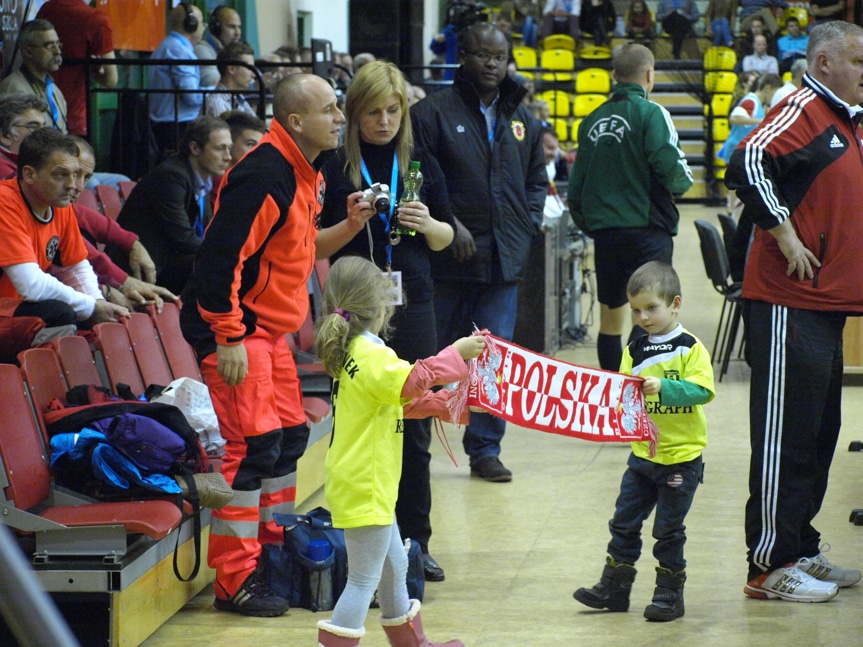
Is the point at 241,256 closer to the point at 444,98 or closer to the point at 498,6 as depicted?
the point at 444,98

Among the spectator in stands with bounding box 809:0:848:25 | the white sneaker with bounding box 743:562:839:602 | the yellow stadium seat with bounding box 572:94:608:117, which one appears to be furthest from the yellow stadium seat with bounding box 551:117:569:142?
the white sneaker with bounding box 743:562:839:602

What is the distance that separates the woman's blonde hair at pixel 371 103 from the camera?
371 centimetres

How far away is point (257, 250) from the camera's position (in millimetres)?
3682

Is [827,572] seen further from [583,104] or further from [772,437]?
[583,104]

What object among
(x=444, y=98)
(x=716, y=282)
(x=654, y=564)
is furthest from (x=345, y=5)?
(x=654, y=564)

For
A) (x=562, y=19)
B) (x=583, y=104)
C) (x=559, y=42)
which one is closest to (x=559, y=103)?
(x=583, y=104)

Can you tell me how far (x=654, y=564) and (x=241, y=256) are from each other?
5.85 feet

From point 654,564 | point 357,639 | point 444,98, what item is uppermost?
point 444,98

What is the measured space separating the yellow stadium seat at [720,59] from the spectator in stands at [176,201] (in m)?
15.4

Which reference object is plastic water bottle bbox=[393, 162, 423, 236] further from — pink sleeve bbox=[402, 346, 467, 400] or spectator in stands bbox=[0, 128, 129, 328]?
spectator in stands bbox=[0, 128, 129, 328]

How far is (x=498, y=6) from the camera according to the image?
75.5 ft

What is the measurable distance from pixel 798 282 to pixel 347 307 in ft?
4.80

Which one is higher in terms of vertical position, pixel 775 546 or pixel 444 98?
pixel 444 98

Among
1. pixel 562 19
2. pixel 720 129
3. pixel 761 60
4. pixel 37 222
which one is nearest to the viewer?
pixel 37 222
